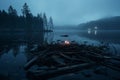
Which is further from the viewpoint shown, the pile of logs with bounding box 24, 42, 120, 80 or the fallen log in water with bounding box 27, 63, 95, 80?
the pile of logs with bounding box 24, 42, 120, 80

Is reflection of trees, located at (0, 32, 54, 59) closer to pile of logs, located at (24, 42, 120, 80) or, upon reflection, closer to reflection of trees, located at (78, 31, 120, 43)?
pile of logs, located at (24, 42, 120, 80)

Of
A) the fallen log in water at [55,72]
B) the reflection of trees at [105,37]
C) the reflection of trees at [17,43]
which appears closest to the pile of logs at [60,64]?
the fallen log in water at [55,72]

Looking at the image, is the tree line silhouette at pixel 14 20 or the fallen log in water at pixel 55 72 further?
the tree line silhouette at pixel 14 20

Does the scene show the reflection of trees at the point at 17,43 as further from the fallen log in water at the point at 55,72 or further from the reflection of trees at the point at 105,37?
the reflection of trees at the point at 105,37

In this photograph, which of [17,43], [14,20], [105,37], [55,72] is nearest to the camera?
[55,72]

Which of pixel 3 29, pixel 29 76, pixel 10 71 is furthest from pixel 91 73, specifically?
pixel 3 29

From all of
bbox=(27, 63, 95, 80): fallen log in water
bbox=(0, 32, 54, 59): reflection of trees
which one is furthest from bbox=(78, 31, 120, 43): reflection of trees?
bbox=(27, 63, 95, 80): fallen log in water

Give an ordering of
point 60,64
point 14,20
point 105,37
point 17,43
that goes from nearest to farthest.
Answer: point 60,64 → point 17,43 → point 105,37 → point 14,20

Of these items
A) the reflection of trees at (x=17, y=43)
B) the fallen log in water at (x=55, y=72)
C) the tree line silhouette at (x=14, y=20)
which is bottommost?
the fallen log in water at (x=55, y=72)

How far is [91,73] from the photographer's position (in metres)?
15.3

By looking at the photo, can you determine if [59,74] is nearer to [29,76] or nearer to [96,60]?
[29,76]

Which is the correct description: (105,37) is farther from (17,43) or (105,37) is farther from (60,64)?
(60,64)

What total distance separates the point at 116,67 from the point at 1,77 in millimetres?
11259

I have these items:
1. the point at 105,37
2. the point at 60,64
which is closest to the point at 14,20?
the point at 105,37
